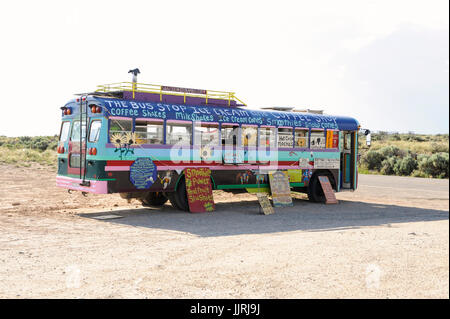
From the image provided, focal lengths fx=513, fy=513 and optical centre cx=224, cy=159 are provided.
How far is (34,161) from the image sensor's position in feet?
118

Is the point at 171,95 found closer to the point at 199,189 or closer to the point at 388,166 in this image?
the point at 199,189

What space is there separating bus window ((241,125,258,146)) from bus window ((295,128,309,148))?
5.53 feet

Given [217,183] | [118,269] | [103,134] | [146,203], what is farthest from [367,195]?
[118,269]

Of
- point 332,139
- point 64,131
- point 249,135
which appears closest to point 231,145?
point 249,135

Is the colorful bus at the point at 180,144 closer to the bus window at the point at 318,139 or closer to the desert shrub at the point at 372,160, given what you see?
the bus window at the point at 318,139

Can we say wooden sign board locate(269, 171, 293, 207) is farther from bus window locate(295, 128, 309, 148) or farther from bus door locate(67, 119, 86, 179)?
bus door locate(67, 119, 86, 179)

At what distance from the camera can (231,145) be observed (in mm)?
14500

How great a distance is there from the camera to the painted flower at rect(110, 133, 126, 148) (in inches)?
476

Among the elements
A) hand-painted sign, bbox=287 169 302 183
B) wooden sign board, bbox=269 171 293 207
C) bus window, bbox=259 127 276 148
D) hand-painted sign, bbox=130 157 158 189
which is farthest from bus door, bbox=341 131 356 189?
hand-painted sign, bbox=130 157 158 189

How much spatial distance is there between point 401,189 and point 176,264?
1603cm

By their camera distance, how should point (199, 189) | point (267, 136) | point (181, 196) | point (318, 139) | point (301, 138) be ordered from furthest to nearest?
1. point (318, 139)
2. point (301, 138)
3. point (267, 136)
4. point (199, 189)
5. point (181, 196)

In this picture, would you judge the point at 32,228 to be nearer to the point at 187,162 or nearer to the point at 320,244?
the point at 187,162

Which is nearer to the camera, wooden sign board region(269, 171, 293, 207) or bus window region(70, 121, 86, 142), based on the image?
bus window region(70, 121, 86, 142)

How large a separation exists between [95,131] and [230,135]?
4.00 m
